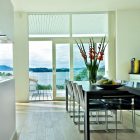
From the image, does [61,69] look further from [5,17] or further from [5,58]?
[5,17]

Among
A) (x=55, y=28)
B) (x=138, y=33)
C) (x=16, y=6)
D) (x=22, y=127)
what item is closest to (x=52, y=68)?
(x=55, y=28)

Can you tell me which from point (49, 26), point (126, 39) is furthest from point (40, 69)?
point (126, 39)

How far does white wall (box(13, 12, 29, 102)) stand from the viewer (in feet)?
28.2

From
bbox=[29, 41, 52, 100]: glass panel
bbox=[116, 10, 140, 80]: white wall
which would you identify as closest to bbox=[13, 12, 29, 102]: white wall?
bbox=[29, 41, 52, 100]: glass panel

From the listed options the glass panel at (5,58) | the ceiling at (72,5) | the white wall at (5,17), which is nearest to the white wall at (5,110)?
the white wall at (5,17)

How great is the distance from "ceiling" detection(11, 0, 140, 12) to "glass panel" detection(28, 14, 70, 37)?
0.51 metres

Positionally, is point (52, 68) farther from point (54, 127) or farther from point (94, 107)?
point (94, 107)

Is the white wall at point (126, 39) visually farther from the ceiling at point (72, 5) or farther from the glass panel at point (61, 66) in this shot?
the glass panel at point (61, 66)

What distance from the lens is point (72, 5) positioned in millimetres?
7785

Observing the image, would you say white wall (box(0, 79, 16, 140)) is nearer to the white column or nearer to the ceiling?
the ceiling

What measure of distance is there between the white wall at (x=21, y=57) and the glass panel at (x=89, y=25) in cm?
163

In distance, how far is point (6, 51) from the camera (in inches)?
A: 187

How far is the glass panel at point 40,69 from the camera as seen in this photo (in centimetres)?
891

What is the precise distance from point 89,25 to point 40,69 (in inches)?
85.7
